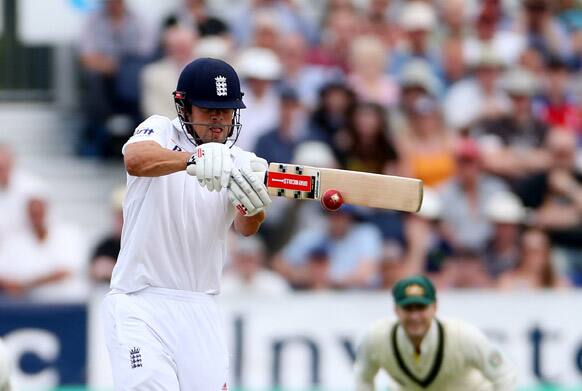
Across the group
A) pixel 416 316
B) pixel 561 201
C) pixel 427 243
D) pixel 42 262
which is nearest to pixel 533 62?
pixel 561 201

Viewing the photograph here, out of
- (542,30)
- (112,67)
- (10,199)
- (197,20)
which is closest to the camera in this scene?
(10,199)

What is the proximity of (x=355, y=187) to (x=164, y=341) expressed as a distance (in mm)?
996

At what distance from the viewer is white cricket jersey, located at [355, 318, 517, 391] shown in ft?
24.1

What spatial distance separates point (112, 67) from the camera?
35.7ft

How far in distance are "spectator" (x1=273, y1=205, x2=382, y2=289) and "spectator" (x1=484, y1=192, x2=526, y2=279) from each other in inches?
37.3

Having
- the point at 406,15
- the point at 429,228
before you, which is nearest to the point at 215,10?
the point at 406,15

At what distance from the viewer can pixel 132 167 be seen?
17.7ft

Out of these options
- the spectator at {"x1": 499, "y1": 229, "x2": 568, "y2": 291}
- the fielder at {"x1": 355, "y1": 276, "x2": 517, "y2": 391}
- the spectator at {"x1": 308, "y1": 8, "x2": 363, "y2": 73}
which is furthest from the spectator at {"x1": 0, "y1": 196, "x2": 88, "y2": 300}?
the fielder at {"x1": 355, "y1": 276, "x2": 517, "y2": 391}

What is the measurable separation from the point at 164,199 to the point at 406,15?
21.5 feet

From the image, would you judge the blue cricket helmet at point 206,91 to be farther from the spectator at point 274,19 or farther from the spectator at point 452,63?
the spectator at point 452,63

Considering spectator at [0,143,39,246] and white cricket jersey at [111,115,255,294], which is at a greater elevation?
spectator at [0,143,39,246]

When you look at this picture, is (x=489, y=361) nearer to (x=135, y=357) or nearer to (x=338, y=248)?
(x=135, y=357)

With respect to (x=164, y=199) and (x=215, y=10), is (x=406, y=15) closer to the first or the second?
(x=215, y=10)

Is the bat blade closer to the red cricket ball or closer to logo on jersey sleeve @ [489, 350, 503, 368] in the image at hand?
the red cricket ball
